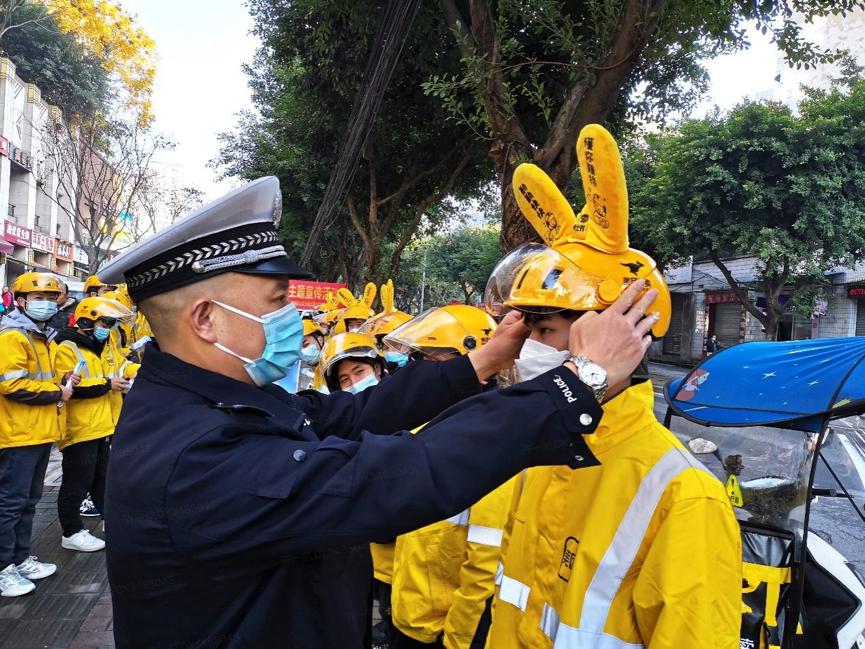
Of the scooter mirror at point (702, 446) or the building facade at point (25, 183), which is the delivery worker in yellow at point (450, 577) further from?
the building facade at point (25, 183)

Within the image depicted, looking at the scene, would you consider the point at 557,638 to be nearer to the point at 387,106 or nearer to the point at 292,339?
the point at 292,339

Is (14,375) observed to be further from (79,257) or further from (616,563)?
(79,257)

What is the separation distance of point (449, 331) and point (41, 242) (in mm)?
31407

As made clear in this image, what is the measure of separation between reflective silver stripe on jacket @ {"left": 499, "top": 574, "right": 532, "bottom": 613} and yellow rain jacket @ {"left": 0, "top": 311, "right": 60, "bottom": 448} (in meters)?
3.91

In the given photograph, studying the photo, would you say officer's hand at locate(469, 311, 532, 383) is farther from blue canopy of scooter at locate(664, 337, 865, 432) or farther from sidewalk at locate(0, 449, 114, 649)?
sidewalk at locate(0, 449, 114, 649)

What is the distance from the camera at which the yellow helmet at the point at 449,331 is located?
363 centimetres

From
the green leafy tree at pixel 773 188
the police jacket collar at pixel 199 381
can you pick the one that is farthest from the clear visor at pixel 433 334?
the green leafy tree at pixel 773 188

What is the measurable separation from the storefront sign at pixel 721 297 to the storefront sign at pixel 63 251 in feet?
106

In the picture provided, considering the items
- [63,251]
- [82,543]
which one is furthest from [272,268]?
[63,251]

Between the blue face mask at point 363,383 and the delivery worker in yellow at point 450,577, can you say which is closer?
the delivery worker in yellow at point 450,577

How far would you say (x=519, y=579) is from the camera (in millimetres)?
1884

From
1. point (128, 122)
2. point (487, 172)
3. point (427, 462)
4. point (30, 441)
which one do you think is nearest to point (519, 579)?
point (427, 462)

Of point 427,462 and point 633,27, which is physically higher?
point 633,27

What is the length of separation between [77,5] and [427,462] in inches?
947
